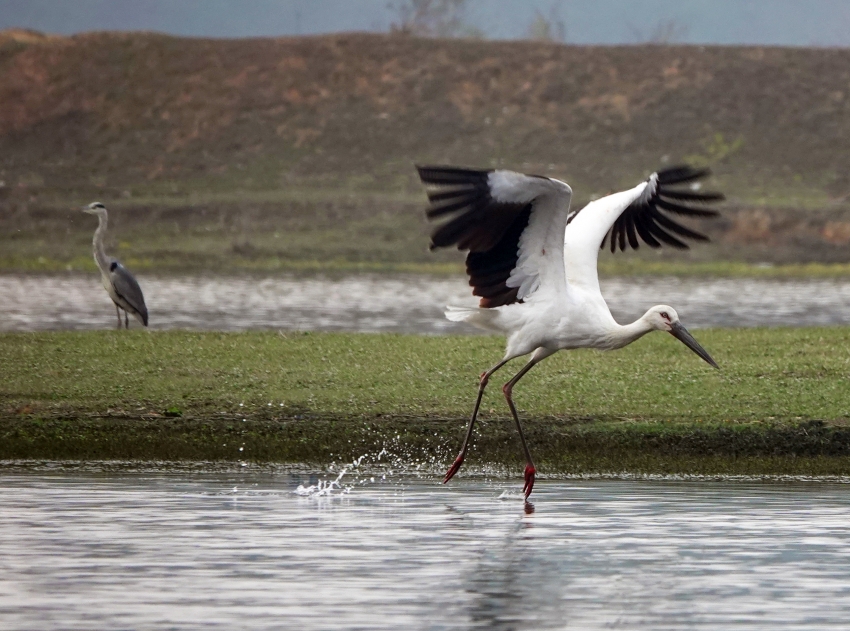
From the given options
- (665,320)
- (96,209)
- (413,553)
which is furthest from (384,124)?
(413,553)

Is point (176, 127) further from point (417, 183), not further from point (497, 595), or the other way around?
point (497, 595)

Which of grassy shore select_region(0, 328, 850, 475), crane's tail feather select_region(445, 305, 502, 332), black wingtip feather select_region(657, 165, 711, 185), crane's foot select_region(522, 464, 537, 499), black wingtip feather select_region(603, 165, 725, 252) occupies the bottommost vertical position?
crane's foot select_region(522, 464, 537, 499)

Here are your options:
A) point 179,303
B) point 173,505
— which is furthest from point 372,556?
point 179,303

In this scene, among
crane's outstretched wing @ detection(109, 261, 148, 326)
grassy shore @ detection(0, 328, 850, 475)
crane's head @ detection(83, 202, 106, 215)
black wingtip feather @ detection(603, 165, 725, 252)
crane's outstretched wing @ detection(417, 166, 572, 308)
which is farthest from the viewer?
crane's head @ detection(83, 202, 106, 215)

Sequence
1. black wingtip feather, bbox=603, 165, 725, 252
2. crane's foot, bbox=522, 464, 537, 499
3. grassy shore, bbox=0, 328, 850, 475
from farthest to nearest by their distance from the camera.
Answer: black wingtip feather, bbox=603, 165, 725, 252, grassy shore, bbox=0, 328, 850, 475, crane's foot, bbox=522, 464, 537, 499

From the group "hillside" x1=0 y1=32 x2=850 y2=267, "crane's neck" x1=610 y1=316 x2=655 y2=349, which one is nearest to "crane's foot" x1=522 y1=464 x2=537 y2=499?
"crane's neck" x1=610 y1=316 x2=655 y2=349

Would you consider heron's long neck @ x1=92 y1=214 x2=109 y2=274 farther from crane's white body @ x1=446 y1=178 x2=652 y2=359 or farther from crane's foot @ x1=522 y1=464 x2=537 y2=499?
crane's foot @ x1=522 y1=464 x2=537 y2=499

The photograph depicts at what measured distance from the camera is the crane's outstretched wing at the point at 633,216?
966cm

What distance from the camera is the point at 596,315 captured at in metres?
9.39

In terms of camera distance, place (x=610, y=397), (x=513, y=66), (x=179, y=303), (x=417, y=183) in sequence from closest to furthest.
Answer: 1. (x=610, y=397)
2. (x=179, y=303)
3. (x=417, y=183)
4. (x=513, y=66)

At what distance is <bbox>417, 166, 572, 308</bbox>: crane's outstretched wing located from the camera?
834 centimetres

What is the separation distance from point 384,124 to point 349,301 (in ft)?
65.6

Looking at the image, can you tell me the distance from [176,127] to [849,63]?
56.9 feet

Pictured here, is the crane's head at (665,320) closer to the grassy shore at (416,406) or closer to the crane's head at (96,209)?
the grassy shore at (416,406)
